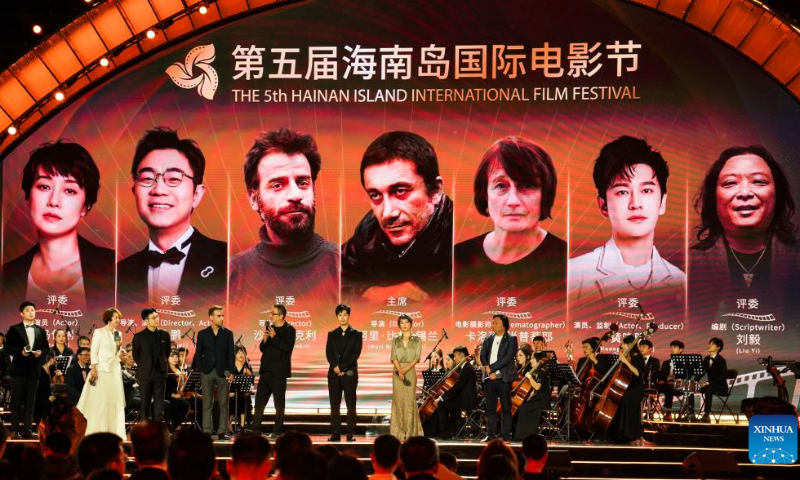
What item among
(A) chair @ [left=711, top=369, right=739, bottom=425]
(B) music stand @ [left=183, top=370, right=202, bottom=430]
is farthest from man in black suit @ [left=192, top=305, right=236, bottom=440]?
(A) chair @ [left=711, top=369, right=739, bottom=425]

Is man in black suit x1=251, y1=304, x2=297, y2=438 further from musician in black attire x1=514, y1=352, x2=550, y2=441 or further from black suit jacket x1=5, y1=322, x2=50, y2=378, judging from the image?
musician in black attire x1=514, y1=352, x2=550, y2=441

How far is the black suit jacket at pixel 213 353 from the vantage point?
14.8 meters

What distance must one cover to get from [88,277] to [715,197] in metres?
10.5

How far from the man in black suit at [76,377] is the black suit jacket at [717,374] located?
8765 mm

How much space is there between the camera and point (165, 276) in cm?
1969

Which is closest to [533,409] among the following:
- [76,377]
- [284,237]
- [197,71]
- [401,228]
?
[401,228]

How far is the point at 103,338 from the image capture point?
45.5ft

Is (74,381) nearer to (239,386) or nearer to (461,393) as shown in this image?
(239,386)

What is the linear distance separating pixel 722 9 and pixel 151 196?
32.9ft

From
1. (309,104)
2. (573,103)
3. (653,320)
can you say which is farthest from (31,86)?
(653,320)

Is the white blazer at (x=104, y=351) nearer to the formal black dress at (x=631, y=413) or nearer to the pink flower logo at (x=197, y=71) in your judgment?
the formal black dress at (x=631, y=413)

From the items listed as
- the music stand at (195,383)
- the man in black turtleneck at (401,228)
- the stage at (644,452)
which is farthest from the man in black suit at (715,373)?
the music stand at (195,383)

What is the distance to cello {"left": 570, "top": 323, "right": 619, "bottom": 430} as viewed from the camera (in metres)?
15.1

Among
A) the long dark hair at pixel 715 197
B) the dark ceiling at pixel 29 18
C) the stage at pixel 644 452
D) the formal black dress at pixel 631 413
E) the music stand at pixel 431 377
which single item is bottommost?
the stage at pixel 644 452
